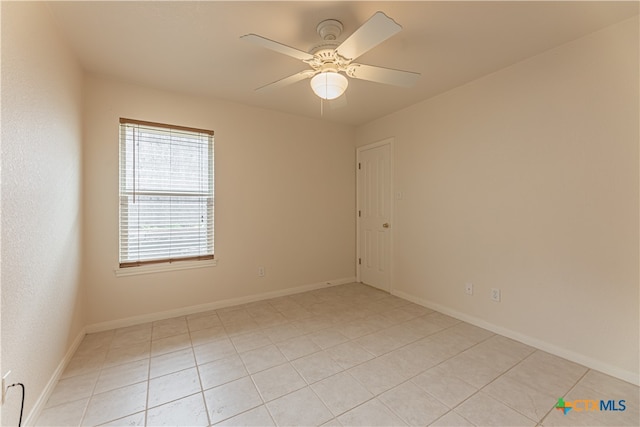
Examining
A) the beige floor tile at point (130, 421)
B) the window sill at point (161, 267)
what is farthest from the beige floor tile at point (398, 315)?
the beige floor tile at point (130, 421)

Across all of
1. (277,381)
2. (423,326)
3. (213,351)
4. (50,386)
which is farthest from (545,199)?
(50,386)

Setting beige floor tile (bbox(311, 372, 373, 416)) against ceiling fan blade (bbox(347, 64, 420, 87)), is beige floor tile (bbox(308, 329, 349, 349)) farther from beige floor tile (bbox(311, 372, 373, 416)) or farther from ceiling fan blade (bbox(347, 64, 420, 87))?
ceiling fan blade (bbox(347, 64, 420, 87))

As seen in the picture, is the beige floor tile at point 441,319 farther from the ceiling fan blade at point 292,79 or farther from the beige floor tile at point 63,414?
the beige floor tile at point 63,414

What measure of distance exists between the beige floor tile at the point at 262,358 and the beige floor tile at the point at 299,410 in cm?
38

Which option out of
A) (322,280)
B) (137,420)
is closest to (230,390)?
(137,420)

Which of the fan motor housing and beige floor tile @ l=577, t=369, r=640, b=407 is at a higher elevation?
the fan motor housing

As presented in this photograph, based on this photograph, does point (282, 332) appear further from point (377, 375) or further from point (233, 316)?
point (377, 375)

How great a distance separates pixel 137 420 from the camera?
5.01ft

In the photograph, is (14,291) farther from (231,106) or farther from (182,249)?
(231,106)

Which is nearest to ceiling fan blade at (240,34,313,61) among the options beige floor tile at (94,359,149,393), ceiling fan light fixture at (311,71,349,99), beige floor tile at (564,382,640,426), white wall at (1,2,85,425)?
ceiling fan light fixture at (311,71,349,99)

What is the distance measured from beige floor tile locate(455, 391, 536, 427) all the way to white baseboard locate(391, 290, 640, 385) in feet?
3.14

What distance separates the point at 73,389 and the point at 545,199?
3.73 metres

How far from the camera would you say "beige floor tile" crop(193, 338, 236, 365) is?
7.06 feet

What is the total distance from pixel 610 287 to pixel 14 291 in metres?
3.63
